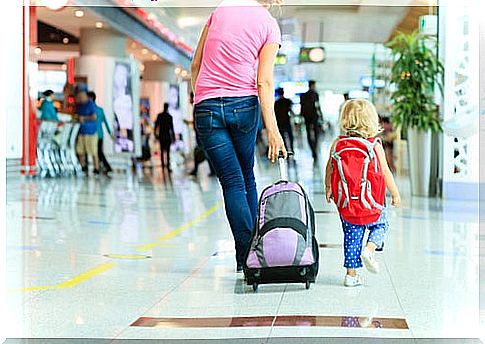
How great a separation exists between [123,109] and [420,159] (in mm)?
9764

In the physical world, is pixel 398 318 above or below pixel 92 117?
below

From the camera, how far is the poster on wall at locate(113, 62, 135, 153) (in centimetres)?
1897

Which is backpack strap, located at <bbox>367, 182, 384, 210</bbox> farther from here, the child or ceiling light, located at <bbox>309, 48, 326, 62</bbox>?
ceiling light, located at <bbox>309, 48, 326, 62</bbox>

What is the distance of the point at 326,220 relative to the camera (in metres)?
7.68

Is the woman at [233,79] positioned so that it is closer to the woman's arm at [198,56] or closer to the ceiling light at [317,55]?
the woman's arm at [198,56]

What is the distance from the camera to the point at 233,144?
4.25 metres

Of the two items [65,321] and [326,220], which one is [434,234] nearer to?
[326,220]

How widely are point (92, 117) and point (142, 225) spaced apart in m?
9.64

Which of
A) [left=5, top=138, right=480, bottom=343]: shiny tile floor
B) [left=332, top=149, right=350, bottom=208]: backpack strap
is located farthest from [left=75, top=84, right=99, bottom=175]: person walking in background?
[left=332, top=149, right=350, bottom=208]: backpack strap

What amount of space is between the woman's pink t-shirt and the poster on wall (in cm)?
1489

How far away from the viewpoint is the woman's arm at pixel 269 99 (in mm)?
4023

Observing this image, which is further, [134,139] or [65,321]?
[134,139]

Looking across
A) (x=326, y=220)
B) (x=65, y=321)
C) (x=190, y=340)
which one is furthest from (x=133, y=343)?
(x=326, y=220)

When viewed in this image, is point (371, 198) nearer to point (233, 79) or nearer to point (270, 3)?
point (233, 79)
